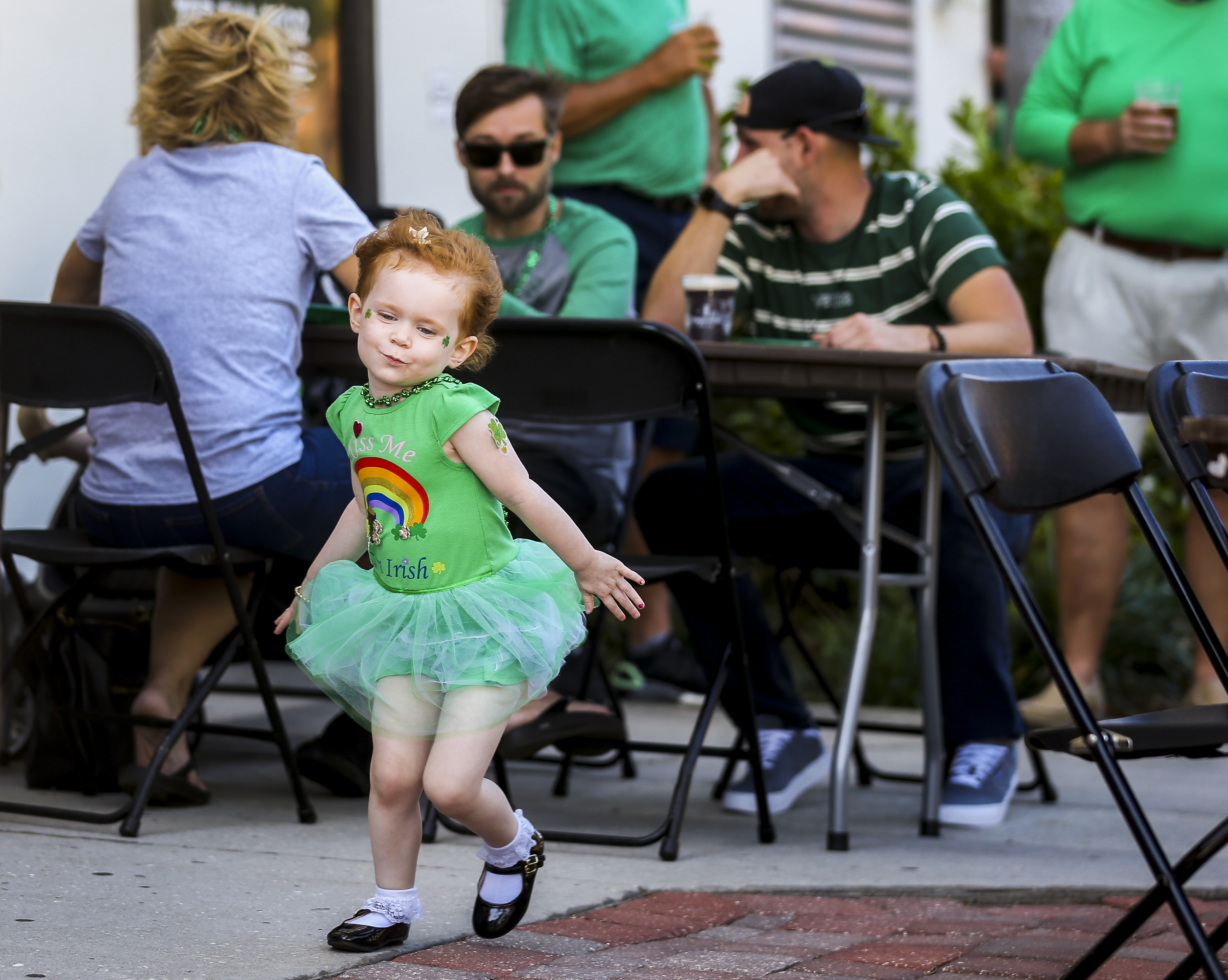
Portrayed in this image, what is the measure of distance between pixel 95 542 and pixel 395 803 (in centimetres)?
126

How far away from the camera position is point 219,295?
320cm

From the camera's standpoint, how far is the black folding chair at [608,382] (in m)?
2.99

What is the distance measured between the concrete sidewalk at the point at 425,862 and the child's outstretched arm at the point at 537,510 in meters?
0.60

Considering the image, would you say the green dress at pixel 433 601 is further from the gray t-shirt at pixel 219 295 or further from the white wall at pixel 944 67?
the white wall at pixel 944 67

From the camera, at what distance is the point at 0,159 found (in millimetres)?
4602

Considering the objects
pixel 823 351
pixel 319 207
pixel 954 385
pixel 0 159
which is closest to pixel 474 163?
pixel 319 207

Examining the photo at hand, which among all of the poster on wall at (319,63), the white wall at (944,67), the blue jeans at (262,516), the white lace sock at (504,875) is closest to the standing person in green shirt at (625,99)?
the poster on wall at (319,63)

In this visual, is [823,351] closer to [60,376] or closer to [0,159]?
[60,376]

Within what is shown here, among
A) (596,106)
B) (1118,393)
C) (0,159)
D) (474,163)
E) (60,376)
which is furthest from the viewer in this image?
(596,106)

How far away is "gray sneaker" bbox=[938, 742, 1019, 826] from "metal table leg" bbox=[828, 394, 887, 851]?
310mm

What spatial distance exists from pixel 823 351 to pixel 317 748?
54.1 inches

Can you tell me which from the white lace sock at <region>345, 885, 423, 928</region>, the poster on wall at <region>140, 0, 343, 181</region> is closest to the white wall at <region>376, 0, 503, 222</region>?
the poster on wall at <region>140, 0, 343, 181</region>

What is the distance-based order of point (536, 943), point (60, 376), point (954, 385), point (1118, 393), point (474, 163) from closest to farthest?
point (954, 385), point (536, 943), point (60, 376), point (1118, 393), point (474, 163)

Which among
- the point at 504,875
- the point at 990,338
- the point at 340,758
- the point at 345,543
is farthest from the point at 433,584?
the point at 990,338
